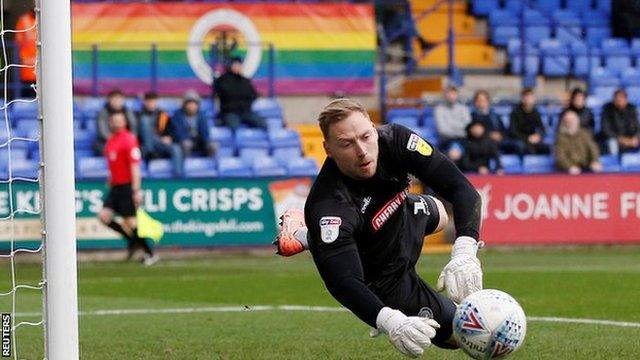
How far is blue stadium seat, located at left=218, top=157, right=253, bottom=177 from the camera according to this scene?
22231 millimetres

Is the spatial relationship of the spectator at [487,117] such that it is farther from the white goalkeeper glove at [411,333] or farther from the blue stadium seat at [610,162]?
the white goalkeeper glove at [411,333]

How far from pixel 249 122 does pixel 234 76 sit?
3.47 ft

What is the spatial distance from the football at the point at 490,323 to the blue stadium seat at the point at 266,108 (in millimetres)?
17415

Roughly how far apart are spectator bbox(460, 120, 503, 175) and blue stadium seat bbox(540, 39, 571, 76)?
5581 millimetres

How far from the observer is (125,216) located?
19.5 meters

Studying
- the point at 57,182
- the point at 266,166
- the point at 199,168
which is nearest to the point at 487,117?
the point at 266,166

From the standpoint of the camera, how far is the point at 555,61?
2744 cm

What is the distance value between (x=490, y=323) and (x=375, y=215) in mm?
1006

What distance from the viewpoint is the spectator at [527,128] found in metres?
23.1

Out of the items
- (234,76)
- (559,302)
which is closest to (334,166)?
(559,302)

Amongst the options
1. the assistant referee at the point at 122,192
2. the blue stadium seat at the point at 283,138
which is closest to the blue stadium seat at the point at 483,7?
the blue stadium seat at the point at 283,138

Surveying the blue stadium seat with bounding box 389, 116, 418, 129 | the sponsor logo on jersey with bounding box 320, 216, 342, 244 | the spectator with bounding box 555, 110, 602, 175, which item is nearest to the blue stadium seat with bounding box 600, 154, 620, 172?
the spectator with bounding box 555, 110, 602, 175

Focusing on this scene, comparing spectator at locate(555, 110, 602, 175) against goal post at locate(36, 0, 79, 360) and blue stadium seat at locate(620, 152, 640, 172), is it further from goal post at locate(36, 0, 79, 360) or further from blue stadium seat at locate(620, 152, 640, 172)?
goal post at locate(36, 0, 79, 360)

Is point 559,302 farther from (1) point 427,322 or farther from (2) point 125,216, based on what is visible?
(2) point 125,216
